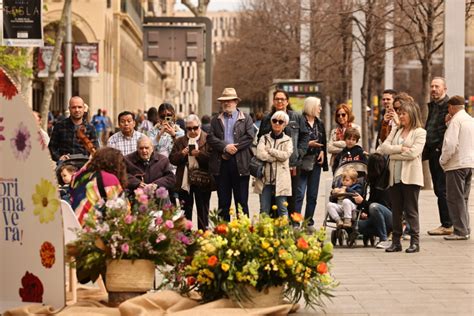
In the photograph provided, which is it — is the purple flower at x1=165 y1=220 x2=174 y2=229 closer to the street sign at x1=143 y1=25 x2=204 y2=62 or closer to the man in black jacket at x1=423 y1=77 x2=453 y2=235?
the man in black jacket at x1=423 y1=77 x2=453 y2=235

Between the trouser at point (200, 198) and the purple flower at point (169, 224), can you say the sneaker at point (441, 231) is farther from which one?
the purple flower at point (169, 224)

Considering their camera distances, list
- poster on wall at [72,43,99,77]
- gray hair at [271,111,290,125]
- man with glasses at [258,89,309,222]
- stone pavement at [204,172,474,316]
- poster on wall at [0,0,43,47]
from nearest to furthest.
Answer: stone pavement at [204,172,474,316] < gray hair at [271,111,290,125] < man with glasses at [258,89,309,222] < poster on wall at [0,0,43,47] < poster on wall at [72,43,99,77]

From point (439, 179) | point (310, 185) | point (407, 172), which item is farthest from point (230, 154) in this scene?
point (439, 179)

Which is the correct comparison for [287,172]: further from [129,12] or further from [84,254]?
[129,12]

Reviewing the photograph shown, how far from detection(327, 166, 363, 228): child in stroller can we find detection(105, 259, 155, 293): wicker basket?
619 centimetres

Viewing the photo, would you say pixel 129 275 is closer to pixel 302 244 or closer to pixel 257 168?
pixel 302 244

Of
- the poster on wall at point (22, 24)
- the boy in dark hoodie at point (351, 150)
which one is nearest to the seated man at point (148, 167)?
the boy in dark hoodie at point (351, 150)

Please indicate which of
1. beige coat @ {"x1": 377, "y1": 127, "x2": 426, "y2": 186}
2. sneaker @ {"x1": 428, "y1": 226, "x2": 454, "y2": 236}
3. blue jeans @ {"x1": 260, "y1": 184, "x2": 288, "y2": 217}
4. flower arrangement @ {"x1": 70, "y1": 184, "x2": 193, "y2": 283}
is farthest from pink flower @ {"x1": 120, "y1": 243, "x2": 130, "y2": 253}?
sneaker @ {"x1": 428, "y1": 226, "x2": 454, "y2": 236}

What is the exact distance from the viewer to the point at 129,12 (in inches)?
3730

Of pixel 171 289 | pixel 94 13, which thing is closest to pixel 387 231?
pixel 171 289

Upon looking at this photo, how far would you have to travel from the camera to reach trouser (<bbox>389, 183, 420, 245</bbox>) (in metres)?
16.0

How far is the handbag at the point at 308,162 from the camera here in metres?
19.0

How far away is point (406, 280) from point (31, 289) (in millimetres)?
4018

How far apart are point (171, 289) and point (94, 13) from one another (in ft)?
198
